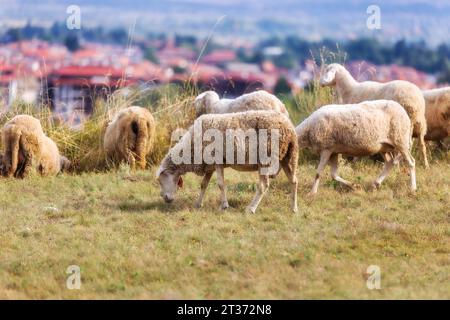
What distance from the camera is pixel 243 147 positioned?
11422 millimetres

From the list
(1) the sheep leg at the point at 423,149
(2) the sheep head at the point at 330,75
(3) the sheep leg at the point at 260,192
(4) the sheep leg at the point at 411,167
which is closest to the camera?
(3) the sheep leg at the point at 260,192

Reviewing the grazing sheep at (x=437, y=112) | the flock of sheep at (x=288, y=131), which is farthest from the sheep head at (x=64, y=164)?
the grazing sheep at (x=437, y=112)

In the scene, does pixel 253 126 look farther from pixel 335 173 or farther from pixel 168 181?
pixel 335 173

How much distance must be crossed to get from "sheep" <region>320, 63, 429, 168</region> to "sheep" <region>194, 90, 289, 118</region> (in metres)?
1.48

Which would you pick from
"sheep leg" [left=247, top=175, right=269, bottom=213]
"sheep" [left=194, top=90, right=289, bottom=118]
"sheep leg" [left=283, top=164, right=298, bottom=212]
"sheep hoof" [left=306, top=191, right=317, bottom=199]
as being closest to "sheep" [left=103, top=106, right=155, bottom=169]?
"sheep" [left=194, top=90, right=289, bottom=118]

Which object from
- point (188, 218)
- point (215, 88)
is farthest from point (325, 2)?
point (188, 218)

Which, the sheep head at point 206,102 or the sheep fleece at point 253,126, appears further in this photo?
the sheep head at point 206,102

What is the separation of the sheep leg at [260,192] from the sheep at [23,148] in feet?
13.8

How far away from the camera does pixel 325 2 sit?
4021 inches

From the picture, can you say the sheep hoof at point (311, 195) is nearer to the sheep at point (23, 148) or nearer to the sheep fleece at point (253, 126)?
the sheep fleece at point (253, 126)

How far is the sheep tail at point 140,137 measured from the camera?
15.0m

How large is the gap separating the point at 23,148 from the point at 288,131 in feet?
15.7

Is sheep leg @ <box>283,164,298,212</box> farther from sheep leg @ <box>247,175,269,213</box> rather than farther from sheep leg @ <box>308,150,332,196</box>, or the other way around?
sheep leg @ <box>308,150,332,196</box>

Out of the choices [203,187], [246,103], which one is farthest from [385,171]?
[203,187]
